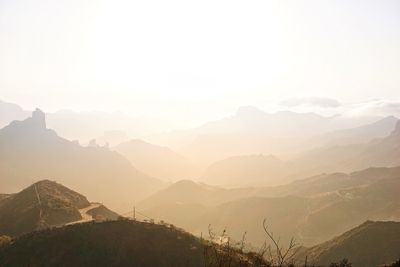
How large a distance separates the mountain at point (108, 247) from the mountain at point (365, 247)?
3843 cm

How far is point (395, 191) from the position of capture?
145750 millimetres

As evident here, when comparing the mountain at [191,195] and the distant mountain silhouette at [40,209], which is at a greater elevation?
the mountain at [191,195]

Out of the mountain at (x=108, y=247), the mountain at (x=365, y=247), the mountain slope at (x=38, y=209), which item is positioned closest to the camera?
the mountain at (x=108, y=247)

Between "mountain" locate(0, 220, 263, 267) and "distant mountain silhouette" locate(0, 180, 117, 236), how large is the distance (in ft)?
48.4

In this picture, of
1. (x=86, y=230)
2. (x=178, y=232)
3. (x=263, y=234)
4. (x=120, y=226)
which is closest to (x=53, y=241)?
(x=86, y=230)

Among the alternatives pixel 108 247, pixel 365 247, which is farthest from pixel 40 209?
pixel 365 247

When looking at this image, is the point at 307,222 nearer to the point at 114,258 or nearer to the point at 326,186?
the point at 326,186

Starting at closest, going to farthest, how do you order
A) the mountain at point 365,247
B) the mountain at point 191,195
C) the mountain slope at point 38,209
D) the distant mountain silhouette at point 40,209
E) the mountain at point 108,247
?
the mountain at point 108,247 < the distant mountain silhouette at point 40,209 < the mountain slope at point 38,209 < the mountain at point 365,247 < the mountain at point 191,195

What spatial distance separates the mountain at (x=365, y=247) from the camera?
72062 mm

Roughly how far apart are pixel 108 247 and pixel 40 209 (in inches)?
987

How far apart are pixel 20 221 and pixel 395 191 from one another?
5023 inches

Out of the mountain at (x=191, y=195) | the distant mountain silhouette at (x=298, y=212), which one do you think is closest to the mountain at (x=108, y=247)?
the distant mountain silhouette at (x=298, y=212)

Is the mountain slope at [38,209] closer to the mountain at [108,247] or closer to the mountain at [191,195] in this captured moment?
the mountain at [108,247]

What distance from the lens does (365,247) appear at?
7494 centimetres
